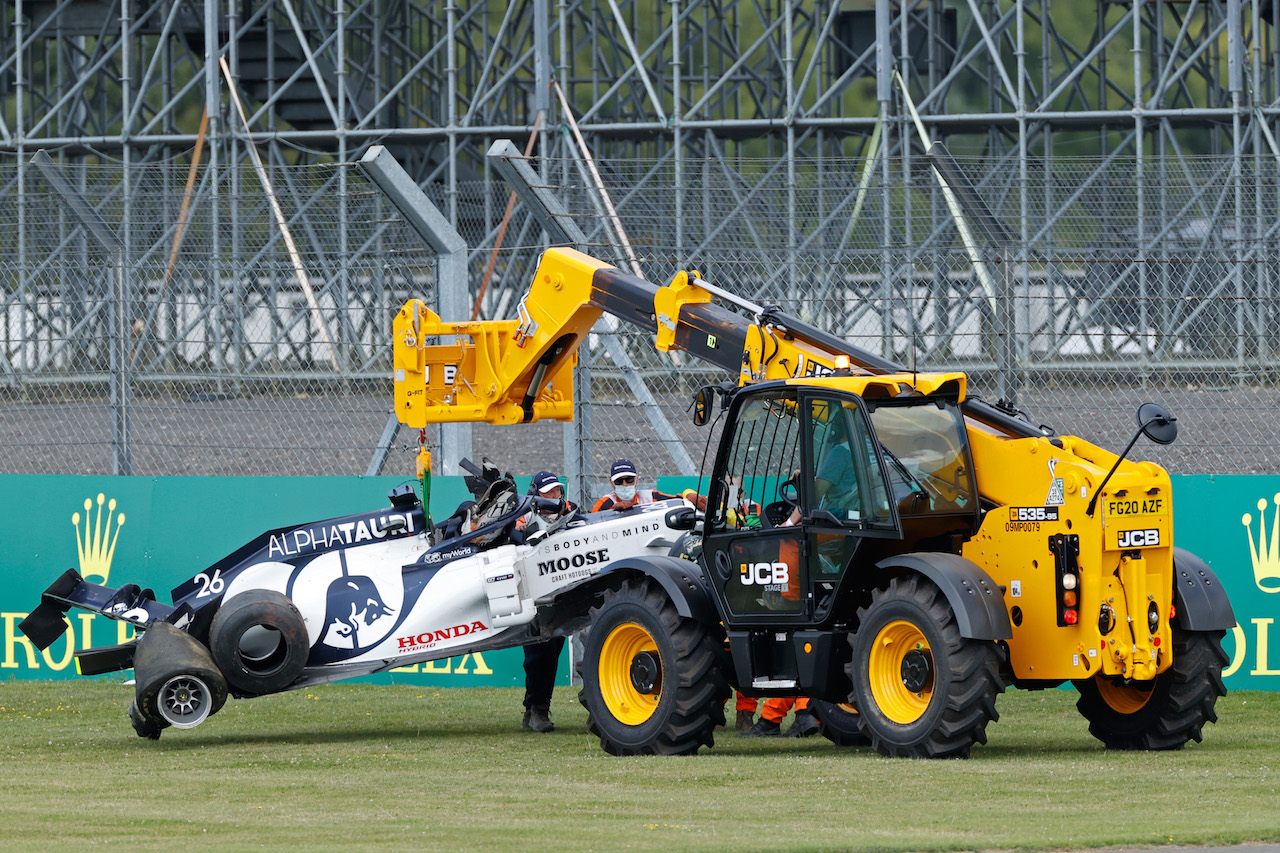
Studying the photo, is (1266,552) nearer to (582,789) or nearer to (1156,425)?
(1156,425)

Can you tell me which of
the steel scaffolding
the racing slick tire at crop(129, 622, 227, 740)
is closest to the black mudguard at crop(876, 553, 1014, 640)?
the steel scaffolding

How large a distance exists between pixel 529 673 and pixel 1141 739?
367 cm

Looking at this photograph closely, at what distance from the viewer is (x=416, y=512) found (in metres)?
11.4

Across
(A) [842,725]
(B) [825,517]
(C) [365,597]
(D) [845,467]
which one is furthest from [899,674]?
(C) [365,597]

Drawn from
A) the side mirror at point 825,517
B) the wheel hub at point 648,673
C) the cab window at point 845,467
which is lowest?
the wheel hub at point 648,673

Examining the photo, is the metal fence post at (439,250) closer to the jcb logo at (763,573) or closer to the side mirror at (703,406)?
the side mirror at (703,406)

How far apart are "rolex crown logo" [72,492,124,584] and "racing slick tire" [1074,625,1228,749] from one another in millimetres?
7205

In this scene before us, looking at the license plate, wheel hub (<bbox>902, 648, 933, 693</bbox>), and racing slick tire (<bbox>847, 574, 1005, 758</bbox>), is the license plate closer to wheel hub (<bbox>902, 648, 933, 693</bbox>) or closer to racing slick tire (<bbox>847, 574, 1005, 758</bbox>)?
racing slick tire (<bbox>847, 574, 1005, 758</bbox>)

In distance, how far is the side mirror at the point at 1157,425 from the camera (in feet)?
28.2

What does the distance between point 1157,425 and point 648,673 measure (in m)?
2.97

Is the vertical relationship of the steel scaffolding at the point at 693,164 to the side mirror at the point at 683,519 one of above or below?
above

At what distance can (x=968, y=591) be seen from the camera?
8.86m

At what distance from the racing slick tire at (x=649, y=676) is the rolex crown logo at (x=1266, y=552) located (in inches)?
149

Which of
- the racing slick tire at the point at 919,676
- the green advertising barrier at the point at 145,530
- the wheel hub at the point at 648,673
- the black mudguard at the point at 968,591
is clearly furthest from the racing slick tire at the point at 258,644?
the black mudguard at the point at 968,591
